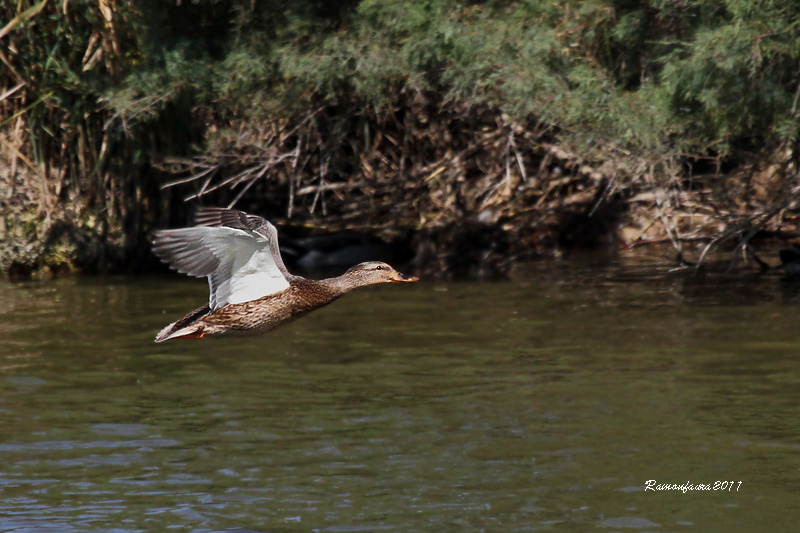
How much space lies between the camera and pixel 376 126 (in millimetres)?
13688

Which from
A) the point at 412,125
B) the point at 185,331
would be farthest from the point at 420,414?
the point at 412,125

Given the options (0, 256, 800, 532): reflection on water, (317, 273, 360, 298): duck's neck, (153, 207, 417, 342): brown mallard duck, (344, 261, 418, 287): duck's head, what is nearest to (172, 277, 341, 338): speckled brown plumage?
(153, 207, 417, 342): brown mallard duck

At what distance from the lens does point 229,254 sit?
19.2ft

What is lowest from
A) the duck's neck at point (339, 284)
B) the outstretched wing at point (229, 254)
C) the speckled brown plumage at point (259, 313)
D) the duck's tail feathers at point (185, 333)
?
the duck's tail feathers at point (185, 333)

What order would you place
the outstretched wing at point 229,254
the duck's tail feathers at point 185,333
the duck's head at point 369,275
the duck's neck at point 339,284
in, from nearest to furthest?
1. the outstretched wing at point 229,254
2. the duck's tail feathers at point 185,333
3. the duck's neck at point 339,284
4. the duck's head at point 369,275

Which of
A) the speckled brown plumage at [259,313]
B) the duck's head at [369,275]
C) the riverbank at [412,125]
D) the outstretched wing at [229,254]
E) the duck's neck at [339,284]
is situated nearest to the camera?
the outstretched wing at [229,254]

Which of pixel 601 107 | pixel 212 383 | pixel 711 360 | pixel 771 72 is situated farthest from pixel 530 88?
pixel 212 383

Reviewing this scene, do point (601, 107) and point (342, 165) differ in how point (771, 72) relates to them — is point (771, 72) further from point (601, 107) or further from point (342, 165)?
point (342, 165)

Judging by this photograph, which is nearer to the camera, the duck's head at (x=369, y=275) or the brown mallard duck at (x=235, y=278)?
the brown mallard duck at (x=235, y=278)

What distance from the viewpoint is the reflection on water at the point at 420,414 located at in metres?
5.69

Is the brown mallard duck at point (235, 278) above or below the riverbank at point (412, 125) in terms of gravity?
below

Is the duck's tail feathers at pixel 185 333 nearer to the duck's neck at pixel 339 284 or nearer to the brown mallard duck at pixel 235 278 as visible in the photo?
the brown mallard duck at pixel 235 278

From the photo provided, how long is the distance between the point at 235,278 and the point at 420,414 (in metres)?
1.75

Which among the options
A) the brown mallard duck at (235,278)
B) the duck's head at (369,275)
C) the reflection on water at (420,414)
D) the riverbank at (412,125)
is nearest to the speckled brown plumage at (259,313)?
the brown mallard duck at (235,278)
